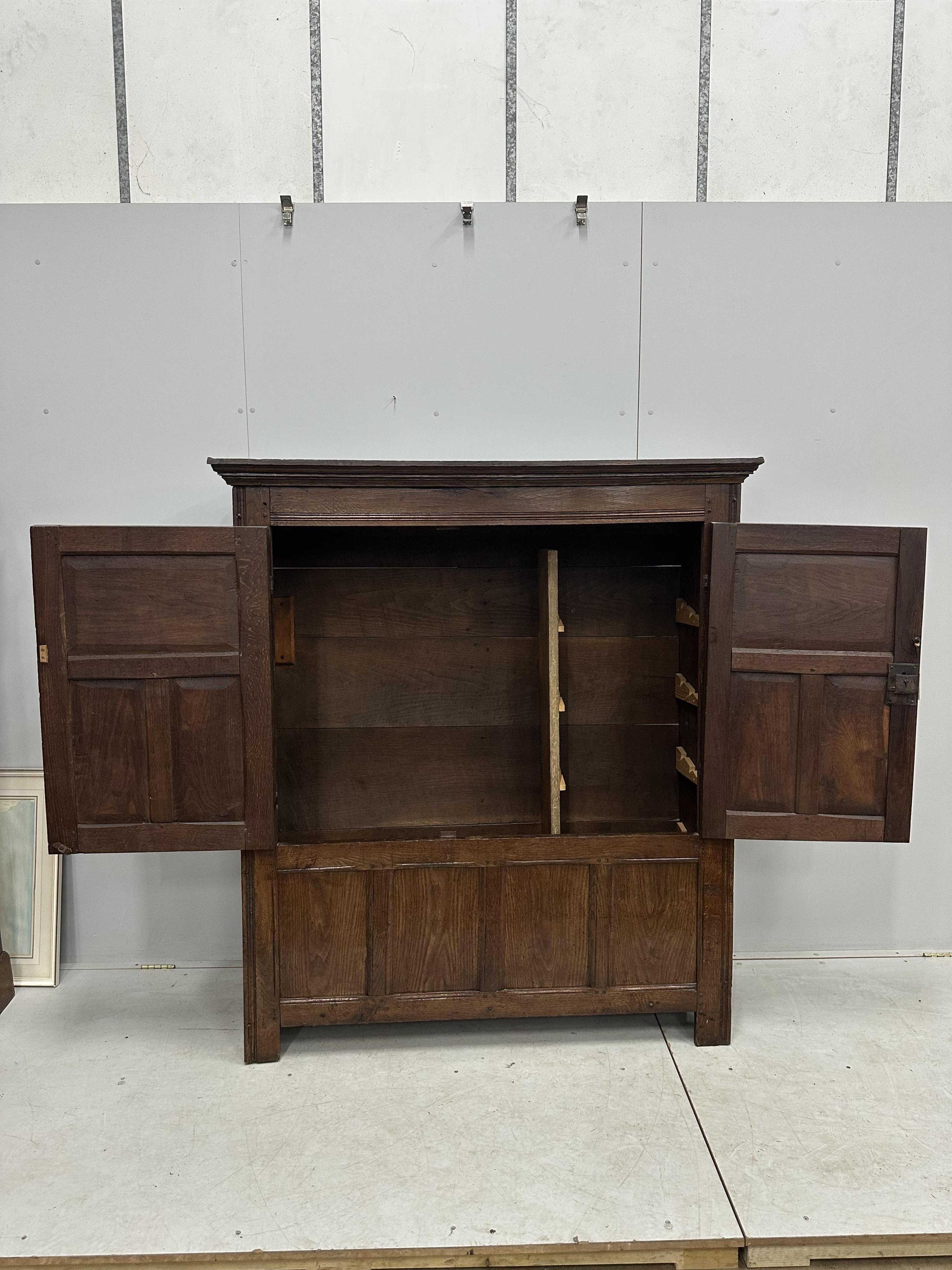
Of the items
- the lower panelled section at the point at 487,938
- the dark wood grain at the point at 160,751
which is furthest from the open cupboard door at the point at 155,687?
the lower panelled section at the point at 487,938

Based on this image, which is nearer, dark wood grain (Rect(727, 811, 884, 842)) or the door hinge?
dark wood grain (Rect(727, 811, 884, 842))

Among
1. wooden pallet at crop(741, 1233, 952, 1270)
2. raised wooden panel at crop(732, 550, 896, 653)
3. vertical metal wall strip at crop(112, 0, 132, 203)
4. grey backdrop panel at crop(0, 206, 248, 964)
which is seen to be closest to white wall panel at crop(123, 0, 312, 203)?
vertical metal wall strip at crop(112, 0, 132, 203)

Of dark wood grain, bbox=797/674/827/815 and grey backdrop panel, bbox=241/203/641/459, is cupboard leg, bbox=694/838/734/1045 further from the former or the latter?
grey backdrop panel, bbox=241/203/641/459

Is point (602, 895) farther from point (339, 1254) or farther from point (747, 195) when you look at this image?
point (747, 195)

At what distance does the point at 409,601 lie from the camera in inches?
105

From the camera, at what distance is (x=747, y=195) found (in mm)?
2768

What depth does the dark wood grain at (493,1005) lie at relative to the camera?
2.31 m

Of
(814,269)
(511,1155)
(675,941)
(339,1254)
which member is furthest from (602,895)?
(814,269)

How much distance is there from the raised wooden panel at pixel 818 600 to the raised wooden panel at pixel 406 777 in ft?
2.84

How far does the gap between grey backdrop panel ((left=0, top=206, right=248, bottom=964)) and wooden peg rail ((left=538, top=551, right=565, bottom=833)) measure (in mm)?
1124

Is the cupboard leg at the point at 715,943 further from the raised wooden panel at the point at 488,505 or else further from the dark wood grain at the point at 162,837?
the dark wood grain at the point at 162,837

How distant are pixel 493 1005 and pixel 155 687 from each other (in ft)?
4.28

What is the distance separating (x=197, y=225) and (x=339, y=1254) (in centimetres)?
287

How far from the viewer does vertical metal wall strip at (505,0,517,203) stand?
268 cm
